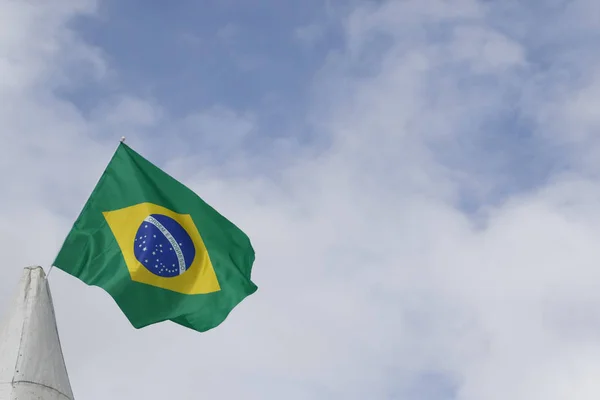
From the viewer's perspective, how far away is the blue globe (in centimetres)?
1525

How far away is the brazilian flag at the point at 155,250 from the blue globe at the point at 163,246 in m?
0.02

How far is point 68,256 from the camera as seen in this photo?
1417 cm

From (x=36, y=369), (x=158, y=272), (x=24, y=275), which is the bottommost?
(x=36, y=369)

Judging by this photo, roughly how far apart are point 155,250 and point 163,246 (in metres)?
0.24

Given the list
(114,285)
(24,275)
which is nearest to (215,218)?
(114,285)

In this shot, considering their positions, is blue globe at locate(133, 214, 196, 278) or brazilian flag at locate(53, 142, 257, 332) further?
blue globe at locate(133, 214, 196, 278)

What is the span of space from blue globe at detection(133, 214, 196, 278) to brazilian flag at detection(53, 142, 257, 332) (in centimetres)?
2

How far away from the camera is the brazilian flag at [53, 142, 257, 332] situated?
1460 centimetres

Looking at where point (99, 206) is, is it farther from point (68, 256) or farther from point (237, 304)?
point (237, 304)

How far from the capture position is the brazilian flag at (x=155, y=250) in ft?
47.9

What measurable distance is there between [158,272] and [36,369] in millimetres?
2903

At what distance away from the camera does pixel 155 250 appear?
1547cm

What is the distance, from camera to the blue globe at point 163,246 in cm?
1525

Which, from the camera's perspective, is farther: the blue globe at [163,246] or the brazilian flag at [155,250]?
the blue globe at [163,246]
